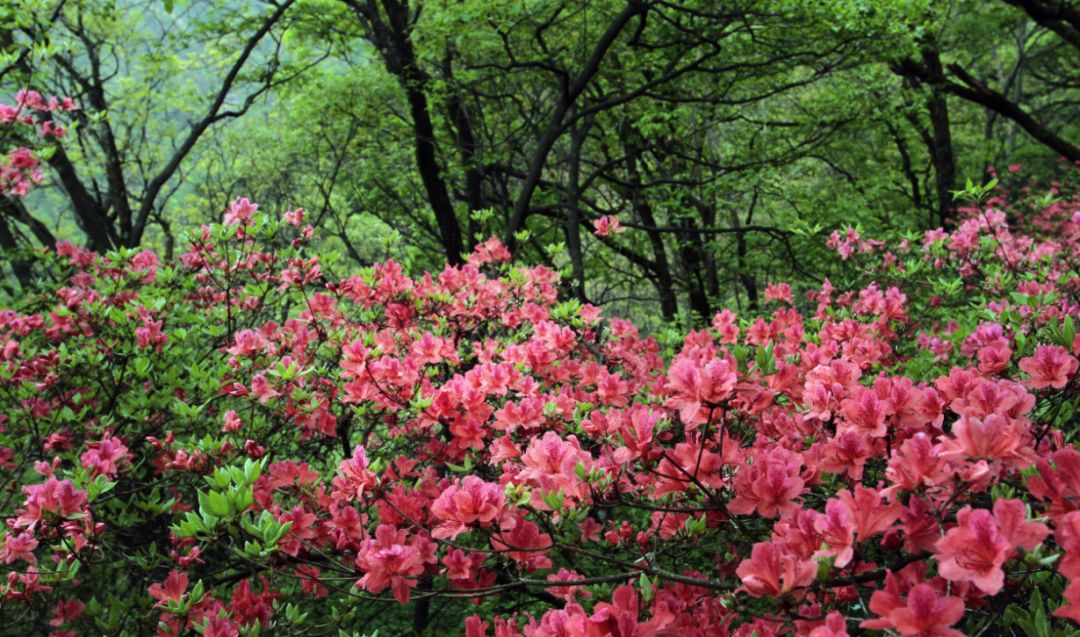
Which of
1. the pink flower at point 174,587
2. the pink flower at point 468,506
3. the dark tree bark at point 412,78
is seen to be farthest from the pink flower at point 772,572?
the dark tree bark at point 412,78

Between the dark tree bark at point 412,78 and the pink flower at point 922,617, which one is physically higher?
Answer: the dark tree bark at point 412,78

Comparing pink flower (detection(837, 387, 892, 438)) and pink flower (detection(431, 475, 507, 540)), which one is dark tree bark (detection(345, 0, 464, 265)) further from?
pink flower (detection(837, 387, 892, 438))

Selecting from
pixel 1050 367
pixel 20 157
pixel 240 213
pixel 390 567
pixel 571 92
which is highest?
pixel 571 92

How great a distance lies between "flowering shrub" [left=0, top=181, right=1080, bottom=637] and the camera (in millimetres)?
1148

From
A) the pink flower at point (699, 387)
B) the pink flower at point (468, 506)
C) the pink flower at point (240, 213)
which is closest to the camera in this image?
the pink flower at point (699, 387)

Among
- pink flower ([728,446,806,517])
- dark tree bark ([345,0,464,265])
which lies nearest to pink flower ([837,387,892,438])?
pink flower ([728,446,806,517])

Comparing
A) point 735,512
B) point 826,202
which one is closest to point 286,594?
point 735,512

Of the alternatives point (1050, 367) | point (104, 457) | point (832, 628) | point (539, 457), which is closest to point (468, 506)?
point (539, 457)

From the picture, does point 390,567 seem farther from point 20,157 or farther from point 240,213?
point 20,157

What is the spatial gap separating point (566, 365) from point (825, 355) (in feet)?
3.78

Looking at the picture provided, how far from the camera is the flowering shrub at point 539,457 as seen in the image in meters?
1.15

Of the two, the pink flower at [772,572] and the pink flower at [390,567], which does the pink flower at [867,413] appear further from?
the pink flower at [390,567]

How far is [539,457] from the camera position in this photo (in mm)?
1523

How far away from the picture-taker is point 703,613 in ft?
Result: 5.46
